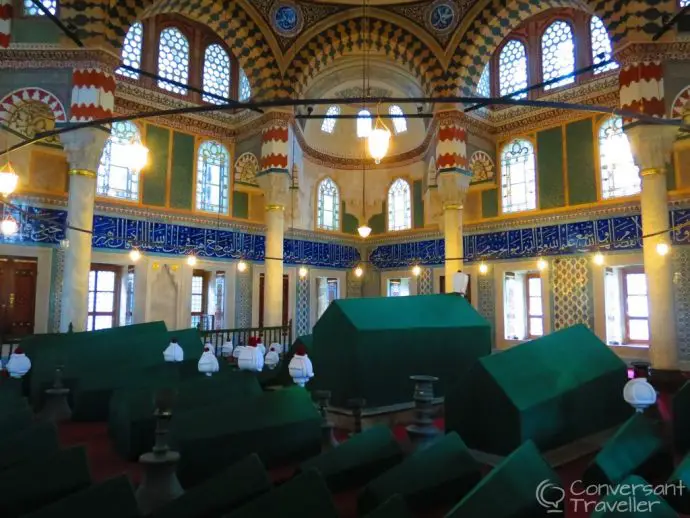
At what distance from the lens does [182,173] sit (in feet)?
37.0

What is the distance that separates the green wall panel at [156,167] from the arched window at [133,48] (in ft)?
4.28

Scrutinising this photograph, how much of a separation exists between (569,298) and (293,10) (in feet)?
26.6

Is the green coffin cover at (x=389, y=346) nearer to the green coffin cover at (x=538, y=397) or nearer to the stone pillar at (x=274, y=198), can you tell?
the green coffin cover at (x=538, y=397)

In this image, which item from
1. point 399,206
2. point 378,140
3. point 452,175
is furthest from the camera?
point 399,206

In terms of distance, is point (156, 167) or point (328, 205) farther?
point (328, 205)

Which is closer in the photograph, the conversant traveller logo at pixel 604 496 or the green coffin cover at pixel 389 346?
the conversant traveller logo at pixel 604 496

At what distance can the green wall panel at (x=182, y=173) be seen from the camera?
11.1 m

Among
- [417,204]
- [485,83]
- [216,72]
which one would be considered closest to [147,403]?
[216,72]

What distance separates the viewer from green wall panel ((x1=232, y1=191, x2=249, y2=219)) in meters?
12.0

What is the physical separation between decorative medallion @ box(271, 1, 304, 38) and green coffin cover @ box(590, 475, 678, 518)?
407 inches

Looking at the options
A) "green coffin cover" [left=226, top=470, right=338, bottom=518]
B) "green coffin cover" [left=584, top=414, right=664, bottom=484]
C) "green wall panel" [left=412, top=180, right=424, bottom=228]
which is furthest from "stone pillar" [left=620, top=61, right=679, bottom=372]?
"green coffin cover" [left=226, top=470, right=338, bottom=518]

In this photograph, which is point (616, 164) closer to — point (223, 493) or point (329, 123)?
point (329, 123)

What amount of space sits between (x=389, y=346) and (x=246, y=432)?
1489mm

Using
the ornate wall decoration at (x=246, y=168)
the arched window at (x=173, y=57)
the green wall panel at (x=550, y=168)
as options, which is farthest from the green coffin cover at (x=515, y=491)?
the arched window at (x=173, y=57)
